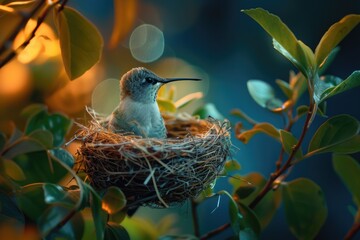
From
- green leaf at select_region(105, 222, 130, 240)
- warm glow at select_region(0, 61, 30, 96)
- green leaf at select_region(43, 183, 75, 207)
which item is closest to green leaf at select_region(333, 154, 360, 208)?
green leaf at select_region(105, 222, 130, 240)

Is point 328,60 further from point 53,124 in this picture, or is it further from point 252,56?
point 252,56

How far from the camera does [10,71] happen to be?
1.14 m

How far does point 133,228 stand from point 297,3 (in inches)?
56.1

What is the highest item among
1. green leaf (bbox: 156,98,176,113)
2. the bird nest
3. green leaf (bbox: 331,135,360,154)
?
green leaf (bbox: 331,135,360,154)

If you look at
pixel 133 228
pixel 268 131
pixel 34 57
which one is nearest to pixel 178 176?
pixel 268 131

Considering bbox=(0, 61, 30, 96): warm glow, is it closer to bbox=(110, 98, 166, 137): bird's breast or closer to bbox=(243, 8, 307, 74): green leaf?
bbox=(110, 98, 166, 137): bird's breast

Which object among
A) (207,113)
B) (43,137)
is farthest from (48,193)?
(207,113)

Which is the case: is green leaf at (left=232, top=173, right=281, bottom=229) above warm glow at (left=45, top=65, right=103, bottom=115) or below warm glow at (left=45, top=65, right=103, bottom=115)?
below

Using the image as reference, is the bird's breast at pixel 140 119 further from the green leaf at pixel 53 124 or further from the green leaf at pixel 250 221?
the green leaf at pixel 250 221

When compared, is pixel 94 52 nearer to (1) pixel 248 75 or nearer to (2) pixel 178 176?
(2) pixel 178 176

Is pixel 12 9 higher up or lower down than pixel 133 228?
higher up

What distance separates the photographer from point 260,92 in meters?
1.08

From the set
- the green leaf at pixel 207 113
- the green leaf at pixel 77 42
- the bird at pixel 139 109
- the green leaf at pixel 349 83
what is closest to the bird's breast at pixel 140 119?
the bird at pixel 139 109

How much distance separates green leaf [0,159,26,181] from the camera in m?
0.84
